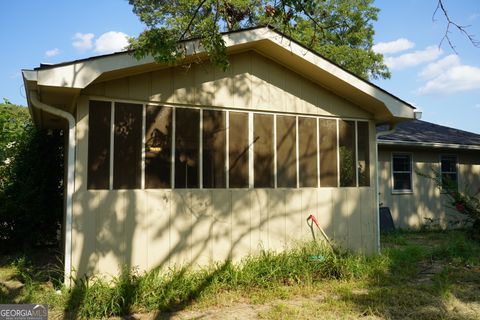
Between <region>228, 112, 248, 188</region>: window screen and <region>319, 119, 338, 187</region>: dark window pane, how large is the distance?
1.57 meters

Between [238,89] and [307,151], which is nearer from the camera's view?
[238,89]

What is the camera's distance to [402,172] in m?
13.2

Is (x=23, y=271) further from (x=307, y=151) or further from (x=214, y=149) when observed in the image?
(x=307, y=151)

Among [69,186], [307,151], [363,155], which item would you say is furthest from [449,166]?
[69,186]

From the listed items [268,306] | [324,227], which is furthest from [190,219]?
[324,227]

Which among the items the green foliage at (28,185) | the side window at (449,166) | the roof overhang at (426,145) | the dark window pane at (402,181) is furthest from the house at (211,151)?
the side window at (449,166)

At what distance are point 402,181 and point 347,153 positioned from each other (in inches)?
242

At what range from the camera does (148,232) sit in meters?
6.05

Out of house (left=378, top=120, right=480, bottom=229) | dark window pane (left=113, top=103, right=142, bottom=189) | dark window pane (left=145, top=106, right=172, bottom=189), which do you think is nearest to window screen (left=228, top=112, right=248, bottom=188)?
dark window pane (left=145, top=106, right=172, bottom=189)

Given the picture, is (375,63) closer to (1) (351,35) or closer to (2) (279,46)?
(1) (351,35)

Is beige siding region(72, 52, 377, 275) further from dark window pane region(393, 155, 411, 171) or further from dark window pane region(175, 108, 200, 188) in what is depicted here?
dark window pane region(393, 155, 411, 171)

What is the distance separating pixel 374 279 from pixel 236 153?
3.04 meters

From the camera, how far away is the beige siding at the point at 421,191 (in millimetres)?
12820

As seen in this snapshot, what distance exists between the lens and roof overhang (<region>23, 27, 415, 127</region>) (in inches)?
208
